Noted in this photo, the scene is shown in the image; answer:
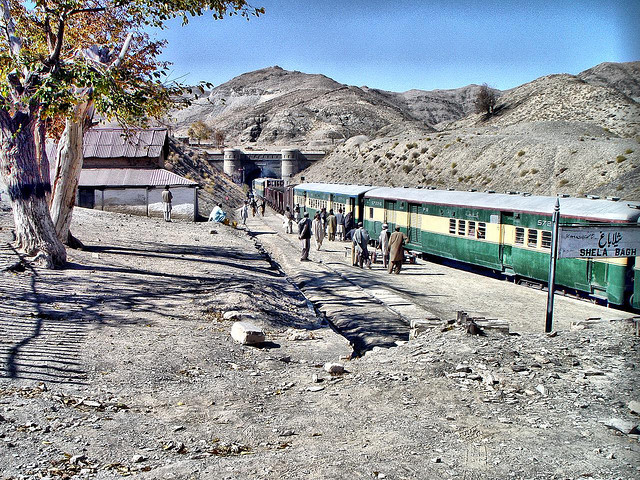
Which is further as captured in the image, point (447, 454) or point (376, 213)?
point (376, 213)

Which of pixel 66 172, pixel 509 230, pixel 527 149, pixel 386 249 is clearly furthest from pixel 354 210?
Result: pixel 527 149

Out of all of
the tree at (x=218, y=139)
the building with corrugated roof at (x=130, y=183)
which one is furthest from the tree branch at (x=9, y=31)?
the tree at (x=218, y=139)

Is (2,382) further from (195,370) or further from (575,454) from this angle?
(575,454)

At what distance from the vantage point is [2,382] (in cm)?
706

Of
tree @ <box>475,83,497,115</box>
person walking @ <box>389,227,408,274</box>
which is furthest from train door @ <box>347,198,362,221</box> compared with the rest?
tree @ <box>475,83,497,115</box>

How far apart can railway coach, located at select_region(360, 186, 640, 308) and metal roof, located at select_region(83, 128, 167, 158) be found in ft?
49.4

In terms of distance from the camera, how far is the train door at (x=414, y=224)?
25016 millimetres

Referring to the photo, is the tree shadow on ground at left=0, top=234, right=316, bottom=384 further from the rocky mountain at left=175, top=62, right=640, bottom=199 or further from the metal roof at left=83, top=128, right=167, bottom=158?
the metal roof at left=83, top=128, right=167, bottom=158

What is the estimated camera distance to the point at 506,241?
1905 centimetres

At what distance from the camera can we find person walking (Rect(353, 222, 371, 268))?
2156cm

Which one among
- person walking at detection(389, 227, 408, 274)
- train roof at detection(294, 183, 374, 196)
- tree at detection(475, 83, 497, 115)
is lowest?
person walking at detection(389, 227, 408, 274)

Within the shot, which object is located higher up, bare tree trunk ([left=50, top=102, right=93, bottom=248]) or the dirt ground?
bare tree trunk ([left=50, top=102, right=93, bottom=248])

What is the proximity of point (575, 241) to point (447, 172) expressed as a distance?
51250 millimetres

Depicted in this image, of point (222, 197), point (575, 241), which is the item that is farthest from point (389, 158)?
point (575, 241)
